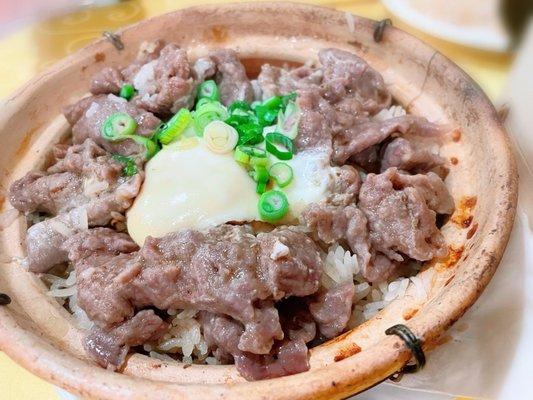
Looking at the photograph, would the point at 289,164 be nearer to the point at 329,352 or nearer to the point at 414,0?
the point at 329,352

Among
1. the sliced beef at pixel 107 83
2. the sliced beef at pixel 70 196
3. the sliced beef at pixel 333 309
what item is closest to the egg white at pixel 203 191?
the sliced beef at pixel 70 196

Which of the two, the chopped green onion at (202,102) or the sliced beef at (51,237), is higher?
the chopped green onion at (202,102)

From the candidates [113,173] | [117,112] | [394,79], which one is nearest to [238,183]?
[113,173]

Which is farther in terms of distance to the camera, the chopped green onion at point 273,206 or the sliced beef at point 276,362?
the chopped green onion at point 273,206

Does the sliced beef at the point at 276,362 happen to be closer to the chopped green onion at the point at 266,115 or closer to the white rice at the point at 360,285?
the white rice at the point at 360,285

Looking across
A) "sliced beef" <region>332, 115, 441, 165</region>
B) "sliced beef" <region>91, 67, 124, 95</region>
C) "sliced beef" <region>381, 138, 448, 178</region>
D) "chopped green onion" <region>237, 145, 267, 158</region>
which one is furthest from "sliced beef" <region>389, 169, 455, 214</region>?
"sliced beef" <region>91, 67, 124, 95</region>
